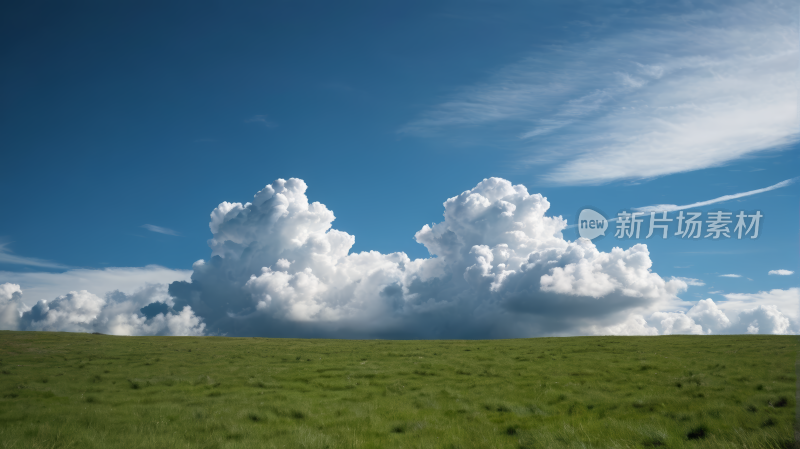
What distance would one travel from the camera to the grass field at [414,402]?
1202 centimetres

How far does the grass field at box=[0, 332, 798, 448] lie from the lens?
12023 mm

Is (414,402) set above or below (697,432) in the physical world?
below

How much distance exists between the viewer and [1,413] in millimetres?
17016

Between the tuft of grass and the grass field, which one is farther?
the grass field

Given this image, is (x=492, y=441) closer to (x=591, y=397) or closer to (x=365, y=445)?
(x=365, y=445)

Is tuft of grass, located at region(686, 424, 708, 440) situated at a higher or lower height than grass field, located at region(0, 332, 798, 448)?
higher

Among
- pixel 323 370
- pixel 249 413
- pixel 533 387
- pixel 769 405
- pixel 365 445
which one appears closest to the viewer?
pixel 365 445

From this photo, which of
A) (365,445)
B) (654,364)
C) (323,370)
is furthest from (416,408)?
(654,364)

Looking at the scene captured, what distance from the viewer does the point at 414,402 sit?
62.2 feet

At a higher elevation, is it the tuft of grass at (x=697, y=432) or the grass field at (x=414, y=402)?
the tuft of grass at (x=697, y=432)

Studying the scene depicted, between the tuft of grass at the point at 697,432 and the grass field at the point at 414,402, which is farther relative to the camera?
the grass field at the point at 414,402

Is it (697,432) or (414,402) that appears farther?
(414,402)

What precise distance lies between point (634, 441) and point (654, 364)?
21389 mm

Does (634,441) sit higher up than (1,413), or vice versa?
(634,441)
